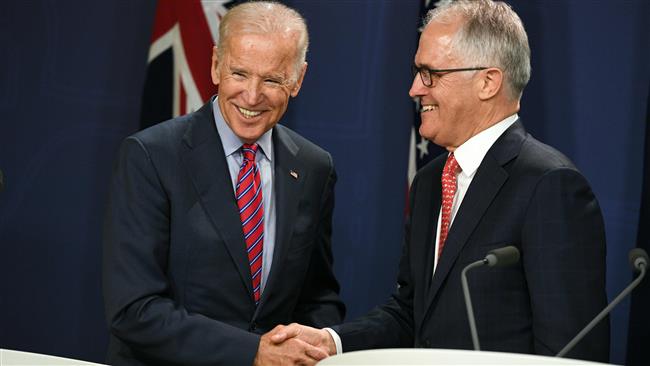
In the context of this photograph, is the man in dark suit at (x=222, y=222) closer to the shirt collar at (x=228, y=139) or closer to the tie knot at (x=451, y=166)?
the shirt collar at (x=228, y=139)

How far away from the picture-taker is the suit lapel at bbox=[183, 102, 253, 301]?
10.2ft

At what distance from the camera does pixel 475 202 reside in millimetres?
2975

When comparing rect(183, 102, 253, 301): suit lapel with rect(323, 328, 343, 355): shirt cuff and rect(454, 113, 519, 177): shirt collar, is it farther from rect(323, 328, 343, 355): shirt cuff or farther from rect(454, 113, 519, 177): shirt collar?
rect(454, 113, 519, 177): shirt collar

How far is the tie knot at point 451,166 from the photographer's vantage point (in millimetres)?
3123

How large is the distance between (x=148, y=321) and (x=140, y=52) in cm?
171

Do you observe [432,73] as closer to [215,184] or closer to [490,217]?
[490,217]

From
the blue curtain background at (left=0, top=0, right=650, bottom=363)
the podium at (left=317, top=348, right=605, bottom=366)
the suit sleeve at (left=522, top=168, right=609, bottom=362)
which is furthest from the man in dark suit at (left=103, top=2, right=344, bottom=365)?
the blue curtain background at (left=0, top=0, right=650, bottom=363)

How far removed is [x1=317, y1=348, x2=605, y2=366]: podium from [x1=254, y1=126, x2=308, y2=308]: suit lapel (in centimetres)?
121

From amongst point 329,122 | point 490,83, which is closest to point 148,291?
point 490,83

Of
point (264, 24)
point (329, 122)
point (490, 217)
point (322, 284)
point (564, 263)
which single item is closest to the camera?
point (564, 263)

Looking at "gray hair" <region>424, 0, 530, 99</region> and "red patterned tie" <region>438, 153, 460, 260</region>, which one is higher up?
"gray hair" <region>424, 0, 530, 99</region>

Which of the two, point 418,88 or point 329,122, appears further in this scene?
point 329,122

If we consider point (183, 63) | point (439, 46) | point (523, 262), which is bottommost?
point (523, 262)

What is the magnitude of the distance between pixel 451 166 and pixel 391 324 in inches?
20.5
